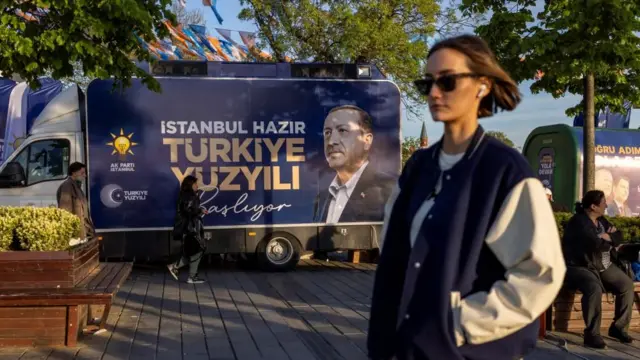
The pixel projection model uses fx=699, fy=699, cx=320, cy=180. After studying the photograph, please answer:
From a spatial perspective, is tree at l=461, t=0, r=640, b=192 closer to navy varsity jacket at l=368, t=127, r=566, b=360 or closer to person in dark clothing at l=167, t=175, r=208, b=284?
person in dark clothing at l=167, t=175, r=208, b=284

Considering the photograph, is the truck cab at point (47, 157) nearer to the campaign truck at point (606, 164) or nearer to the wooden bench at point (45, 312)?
the wooden bench at point (45, 312)

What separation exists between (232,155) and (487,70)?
11218 mm

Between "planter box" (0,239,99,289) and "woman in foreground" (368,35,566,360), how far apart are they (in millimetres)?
5452

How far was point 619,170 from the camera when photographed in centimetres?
1602

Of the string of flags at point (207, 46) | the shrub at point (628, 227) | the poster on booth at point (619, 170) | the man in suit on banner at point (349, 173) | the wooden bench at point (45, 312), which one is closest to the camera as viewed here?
the wooden bench at point (45, 312)

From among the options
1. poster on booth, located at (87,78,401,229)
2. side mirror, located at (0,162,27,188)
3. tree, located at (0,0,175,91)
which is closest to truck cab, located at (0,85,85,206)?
side mirror, located at (0,162,27,188)

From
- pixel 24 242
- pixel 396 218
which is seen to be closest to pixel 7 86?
pixel 24 242

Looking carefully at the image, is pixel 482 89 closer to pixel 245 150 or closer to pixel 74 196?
pixel 74 196

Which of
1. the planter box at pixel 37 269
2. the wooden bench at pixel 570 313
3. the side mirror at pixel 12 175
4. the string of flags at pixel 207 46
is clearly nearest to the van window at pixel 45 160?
the side mirror at pixel 12 175

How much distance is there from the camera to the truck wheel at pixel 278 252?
44.1ft

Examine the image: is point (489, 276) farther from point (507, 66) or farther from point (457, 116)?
point (507, 66)

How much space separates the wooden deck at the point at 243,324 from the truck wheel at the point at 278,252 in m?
0.84

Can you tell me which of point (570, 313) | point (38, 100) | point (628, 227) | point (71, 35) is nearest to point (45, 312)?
point (71, 35)

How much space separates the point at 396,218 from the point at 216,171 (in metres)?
11.0
